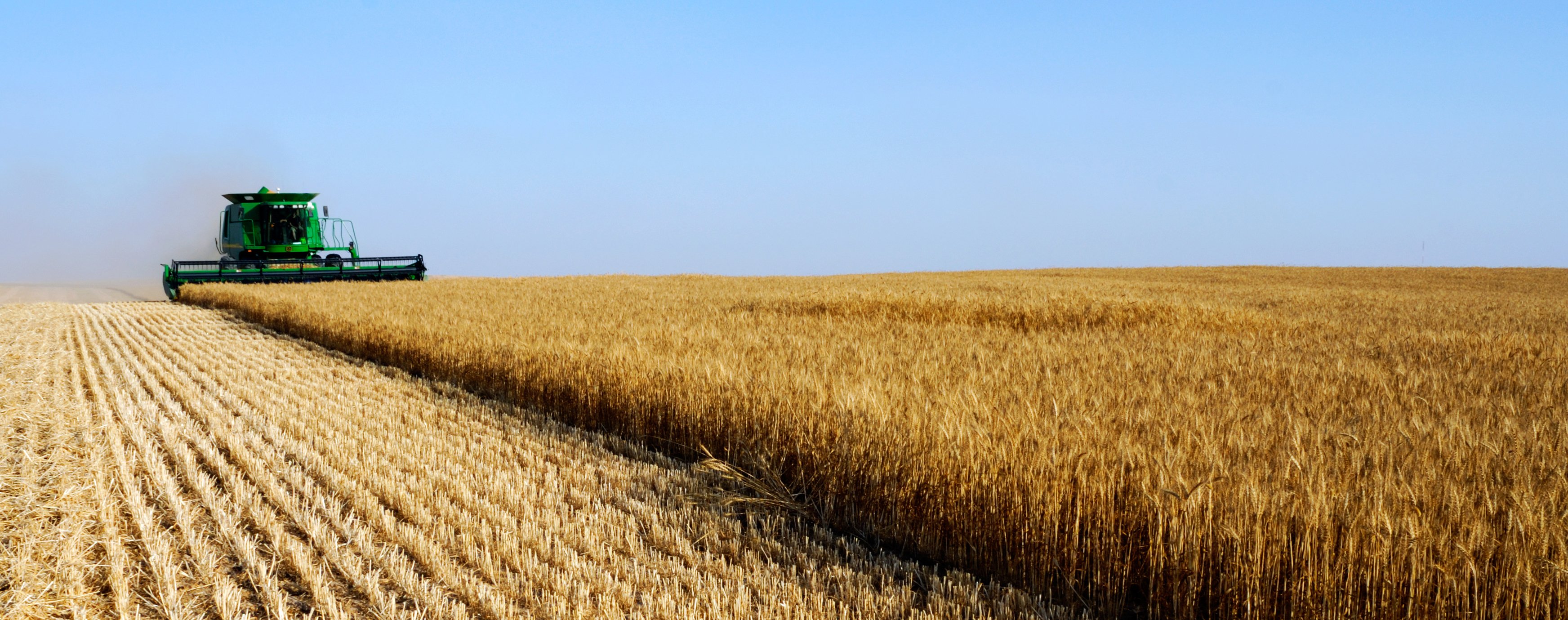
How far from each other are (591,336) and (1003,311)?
21.6ft

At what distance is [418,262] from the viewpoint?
24.4 meters

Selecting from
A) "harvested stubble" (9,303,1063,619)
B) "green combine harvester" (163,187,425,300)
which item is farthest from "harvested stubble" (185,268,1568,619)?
"green combine harvester" (163,187,425,300)

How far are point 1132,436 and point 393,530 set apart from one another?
3.28 meters

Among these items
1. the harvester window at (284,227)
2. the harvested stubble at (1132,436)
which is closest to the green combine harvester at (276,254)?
the harvester window at (284,227)

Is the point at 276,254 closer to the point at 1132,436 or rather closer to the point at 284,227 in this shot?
the point at 284,227

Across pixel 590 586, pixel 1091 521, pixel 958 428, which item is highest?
pixel 958 428

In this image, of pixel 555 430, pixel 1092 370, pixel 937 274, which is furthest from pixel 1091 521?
pixel 937 274

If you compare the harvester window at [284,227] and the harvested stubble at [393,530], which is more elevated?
the harvester window at [284,227]

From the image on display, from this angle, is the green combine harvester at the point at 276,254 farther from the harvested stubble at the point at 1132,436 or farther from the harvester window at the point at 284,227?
the harvested stubble at the point at 1132,436

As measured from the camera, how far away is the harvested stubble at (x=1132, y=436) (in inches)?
111

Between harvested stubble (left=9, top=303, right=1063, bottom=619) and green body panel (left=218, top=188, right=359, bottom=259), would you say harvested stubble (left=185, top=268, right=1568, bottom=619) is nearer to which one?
harvested stubble (left=9, top=303, right=1063, bottom=619)

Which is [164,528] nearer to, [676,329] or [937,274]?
[676,329]

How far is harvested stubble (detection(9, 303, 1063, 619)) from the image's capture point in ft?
11.4

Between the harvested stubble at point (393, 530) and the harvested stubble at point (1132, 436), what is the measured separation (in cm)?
34
